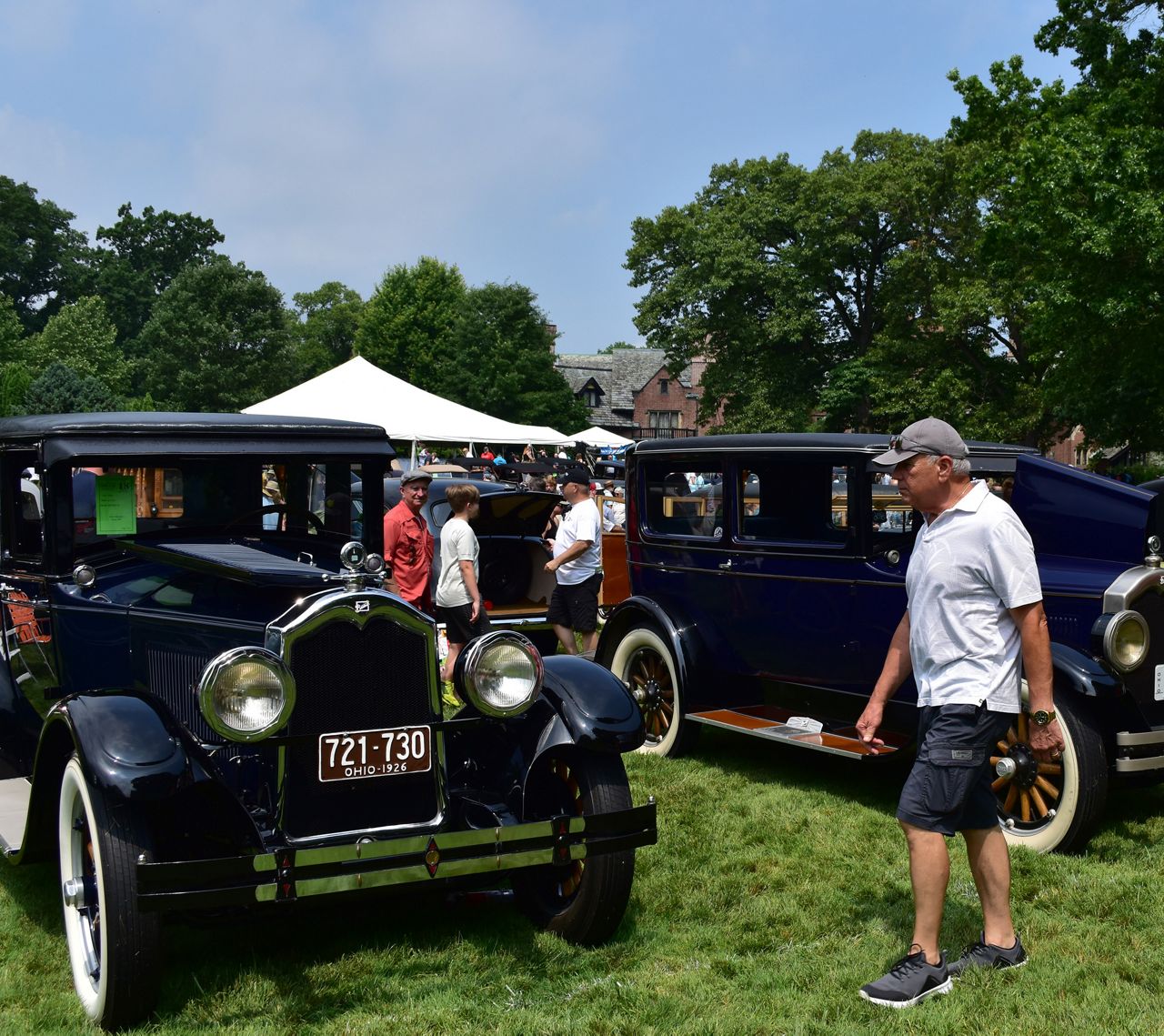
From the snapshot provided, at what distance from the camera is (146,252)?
91625 millimetres

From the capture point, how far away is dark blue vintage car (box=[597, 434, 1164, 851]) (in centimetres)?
514

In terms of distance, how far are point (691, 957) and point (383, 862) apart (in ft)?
4.07

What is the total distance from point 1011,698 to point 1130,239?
15.8 meters

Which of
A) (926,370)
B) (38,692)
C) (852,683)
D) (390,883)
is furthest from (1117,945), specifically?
(926,370)

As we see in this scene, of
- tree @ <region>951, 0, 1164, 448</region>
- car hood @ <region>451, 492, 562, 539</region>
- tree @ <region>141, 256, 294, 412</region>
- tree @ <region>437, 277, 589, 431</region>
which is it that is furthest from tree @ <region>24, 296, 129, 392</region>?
car hood @ <region>451, 492, 562, 539</region>

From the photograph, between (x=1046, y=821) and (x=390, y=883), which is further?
(x=1046, y=821)

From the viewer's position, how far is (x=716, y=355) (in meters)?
42.2

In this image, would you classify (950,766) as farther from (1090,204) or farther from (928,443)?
(1090,204)

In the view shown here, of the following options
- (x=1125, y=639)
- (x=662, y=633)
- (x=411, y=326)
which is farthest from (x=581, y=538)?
(x=411, y=326)

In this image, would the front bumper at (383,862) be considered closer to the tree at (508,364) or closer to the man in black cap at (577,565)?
the man in black cap at (577,565)

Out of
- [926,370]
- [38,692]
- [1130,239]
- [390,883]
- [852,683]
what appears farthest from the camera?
[926,370]

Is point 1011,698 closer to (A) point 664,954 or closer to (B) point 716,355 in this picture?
(A) point 664,954

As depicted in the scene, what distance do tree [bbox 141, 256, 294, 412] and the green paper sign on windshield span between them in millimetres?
56129

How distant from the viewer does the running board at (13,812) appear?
401cm
